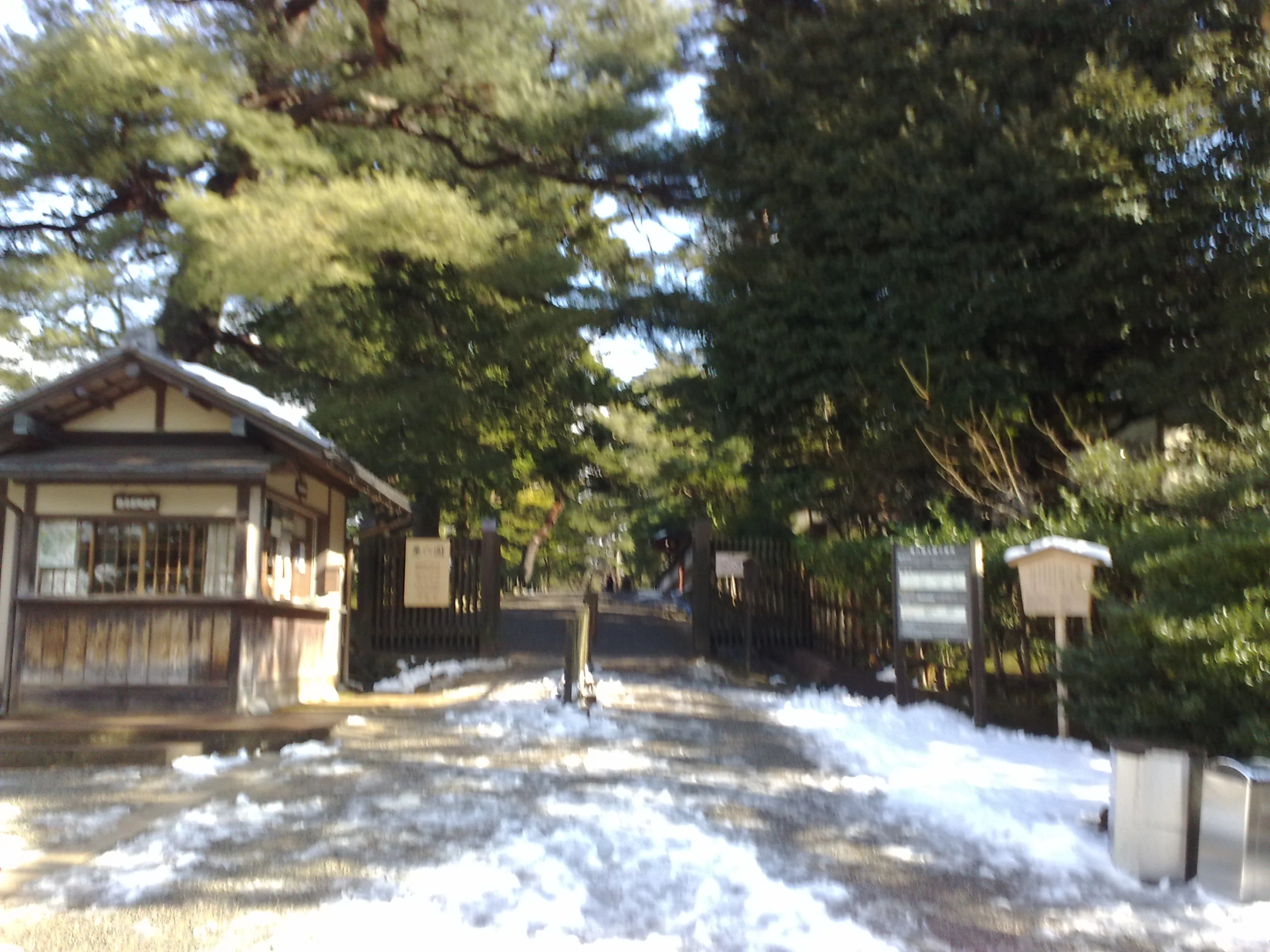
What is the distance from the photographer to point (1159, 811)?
5711 millimetres

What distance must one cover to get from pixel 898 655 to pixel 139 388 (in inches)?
344

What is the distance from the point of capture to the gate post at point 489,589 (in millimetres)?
18922

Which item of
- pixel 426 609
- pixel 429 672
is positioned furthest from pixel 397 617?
pixel 429 672

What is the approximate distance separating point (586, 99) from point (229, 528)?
8.83m

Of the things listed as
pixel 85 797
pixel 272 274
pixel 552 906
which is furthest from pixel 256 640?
pixel 552 906

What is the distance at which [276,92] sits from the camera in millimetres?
15242

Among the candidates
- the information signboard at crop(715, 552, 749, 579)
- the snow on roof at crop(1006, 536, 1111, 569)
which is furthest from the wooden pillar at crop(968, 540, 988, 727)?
the information signboard at crop(715, 552, 749, 579)

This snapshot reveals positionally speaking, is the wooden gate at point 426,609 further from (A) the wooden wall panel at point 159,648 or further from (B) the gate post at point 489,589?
(A) the wooden wall panel at point 159,648

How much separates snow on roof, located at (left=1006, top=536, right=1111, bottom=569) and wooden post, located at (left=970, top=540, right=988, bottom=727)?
1023mm

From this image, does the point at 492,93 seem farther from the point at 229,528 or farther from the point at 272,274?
the point at 229,528

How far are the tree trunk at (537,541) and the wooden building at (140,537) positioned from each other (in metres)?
36.0

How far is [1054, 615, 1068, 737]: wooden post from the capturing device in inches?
320

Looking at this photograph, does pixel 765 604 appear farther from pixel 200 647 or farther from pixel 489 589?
pixel 200 647

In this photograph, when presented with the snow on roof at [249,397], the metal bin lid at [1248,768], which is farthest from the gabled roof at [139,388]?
the metal bin lid at [1248,768]
